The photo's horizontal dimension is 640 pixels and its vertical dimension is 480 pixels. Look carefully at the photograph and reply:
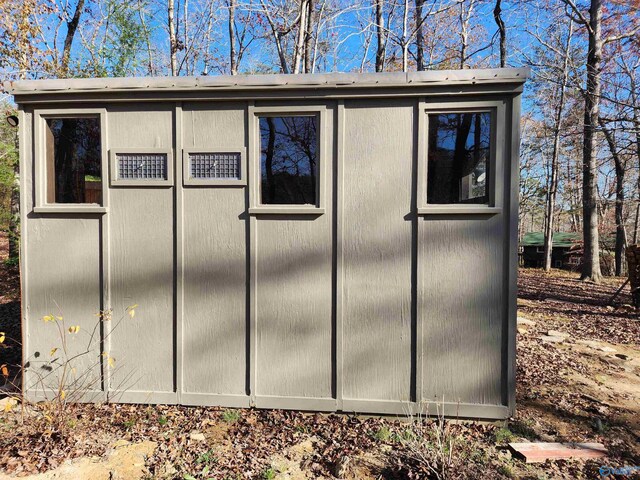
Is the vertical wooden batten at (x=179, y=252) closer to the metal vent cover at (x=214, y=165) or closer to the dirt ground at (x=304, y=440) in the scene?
the metal vent cover at (x=214, y=165)

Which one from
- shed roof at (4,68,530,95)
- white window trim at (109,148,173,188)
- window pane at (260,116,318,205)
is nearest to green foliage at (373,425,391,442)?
window pane at (260,116,318,205)

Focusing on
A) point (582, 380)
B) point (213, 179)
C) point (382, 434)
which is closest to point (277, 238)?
point (213, 179)

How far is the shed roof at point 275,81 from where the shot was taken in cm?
296

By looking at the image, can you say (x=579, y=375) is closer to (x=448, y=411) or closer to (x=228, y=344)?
(x=448, y=411)

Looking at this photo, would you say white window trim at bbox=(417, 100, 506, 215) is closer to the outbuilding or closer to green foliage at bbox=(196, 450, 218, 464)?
the outbuilding

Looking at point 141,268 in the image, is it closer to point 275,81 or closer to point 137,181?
point 137,181

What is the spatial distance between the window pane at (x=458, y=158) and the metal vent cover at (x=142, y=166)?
242 centimetres

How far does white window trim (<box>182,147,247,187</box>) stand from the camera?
320 centimetres

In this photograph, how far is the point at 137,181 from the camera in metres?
3.26

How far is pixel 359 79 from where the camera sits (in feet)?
10.1

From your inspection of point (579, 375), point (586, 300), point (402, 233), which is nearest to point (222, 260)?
point (402, 233)

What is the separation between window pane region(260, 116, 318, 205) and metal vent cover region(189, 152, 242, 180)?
25cm

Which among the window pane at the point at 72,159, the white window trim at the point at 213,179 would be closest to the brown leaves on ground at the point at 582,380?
the white window trim at the point at 213,179

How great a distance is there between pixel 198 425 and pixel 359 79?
3.30 m
